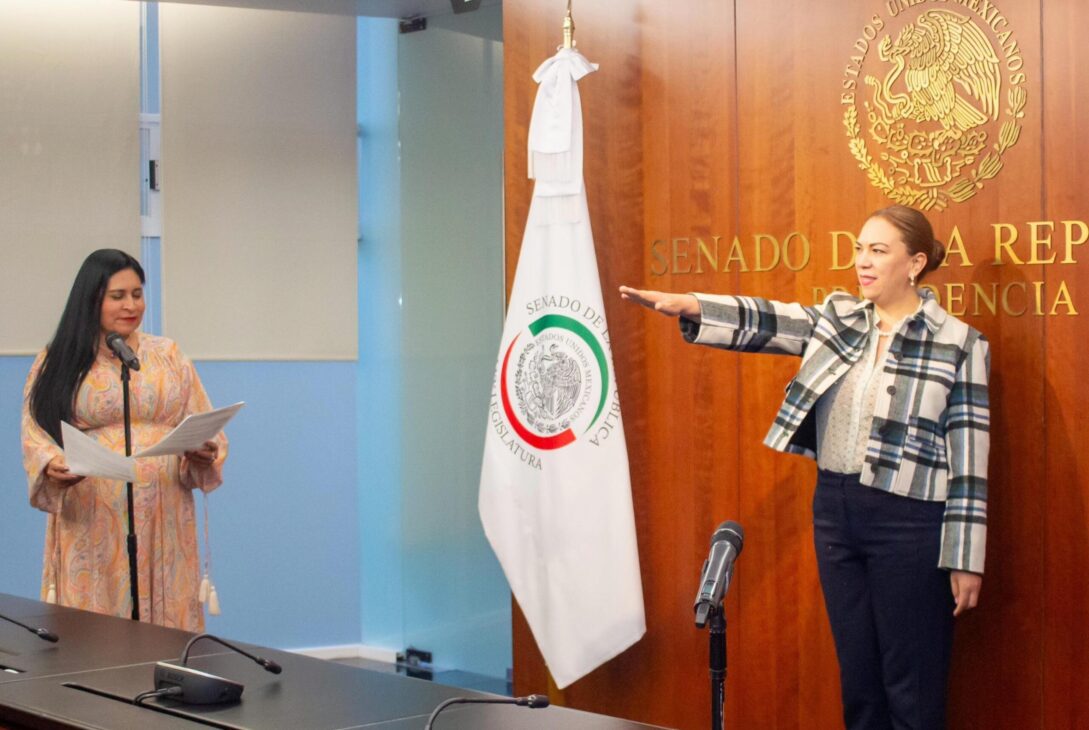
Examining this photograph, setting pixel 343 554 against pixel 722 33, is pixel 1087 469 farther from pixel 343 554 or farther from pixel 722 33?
pixel 343 554

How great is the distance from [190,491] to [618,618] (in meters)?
1.42

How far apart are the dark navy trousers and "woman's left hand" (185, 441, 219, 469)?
1.84m

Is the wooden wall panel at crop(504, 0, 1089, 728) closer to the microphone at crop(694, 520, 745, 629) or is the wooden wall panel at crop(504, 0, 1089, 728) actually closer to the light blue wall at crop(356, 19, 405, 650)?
the light blue wall at crop(356, 19, 405, 650)

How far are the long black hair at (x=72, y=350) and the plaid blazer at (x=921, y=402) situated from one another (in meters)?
1.82

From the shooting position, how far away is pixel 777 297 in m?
4.07

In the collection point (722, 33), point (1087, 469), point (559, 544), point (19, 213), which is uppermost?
point (722, 33)

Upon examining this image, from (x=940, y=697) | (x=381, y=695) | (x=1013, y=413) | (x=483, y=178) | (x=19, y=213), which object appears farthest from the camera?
(x=483, y=178)

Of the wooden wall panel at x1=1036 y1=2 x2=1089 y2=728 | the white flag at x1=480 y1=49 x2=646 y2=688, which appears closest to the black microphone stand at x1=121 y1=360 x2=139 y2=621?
the white flag at x1=480 y1=49 x2=646 y2=688

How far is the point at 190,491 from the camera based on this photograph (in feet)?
13.9

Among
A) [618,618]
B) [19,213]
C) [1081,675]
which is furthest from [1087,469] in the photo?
[19,213]

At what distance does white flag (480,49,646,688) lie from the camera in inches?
165

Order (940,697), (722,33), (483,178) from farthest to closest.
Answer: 1. (483,178)
2. (722,33)
3. (940,697)

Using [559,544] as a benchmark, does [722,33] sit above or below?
above

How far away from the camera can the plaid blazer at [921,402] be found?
334 centimetres
